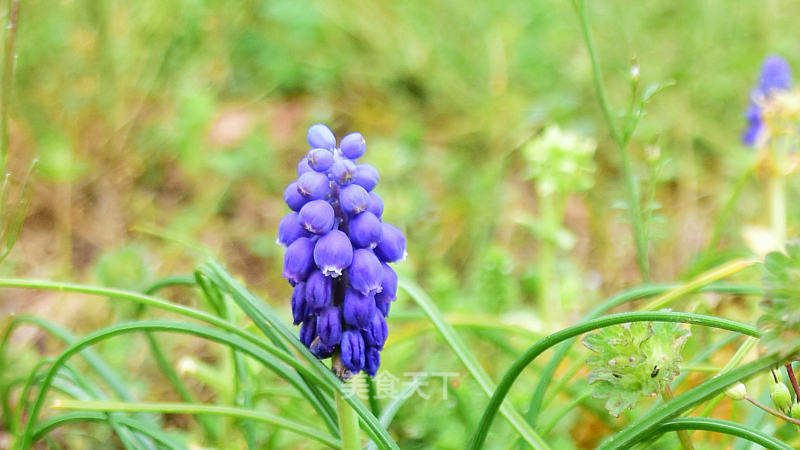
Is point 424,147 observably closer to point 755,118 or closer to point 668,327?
point 755,118

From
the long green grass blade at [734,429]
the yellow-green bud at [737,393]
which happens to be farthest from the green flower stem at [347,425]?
the yellow-green bud at [737,393]

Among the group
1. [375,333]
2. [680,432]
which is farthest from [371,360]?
[680,432]

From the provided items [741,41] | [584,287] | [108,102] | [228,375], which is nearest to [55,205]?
[108,102]

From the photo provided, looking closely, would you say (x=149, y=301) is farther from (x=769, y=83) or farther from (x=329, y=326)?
(x=769, y=83)

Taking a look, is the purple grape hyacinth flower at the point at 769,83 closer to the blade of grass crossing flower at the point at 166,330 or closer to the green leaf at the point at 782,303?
the green leaf at the point at 782,303

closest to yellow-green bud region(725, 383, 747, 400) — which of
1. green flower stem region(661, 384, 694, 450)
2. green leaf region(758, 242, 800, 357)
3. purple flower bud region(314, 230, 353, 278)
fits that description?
green flower stem region(661, 384, 694, 450)

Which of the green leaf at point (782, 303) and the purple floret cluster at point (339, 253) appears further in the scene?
the purple floret cluster at point (339, 253)

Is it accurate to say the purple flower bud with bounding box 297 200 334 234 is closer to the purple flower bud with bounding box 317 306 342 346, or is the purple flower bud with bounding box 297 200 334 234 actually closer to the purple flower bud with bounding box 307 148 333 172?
the purple flower bud with bounding box 307 148 333 172
